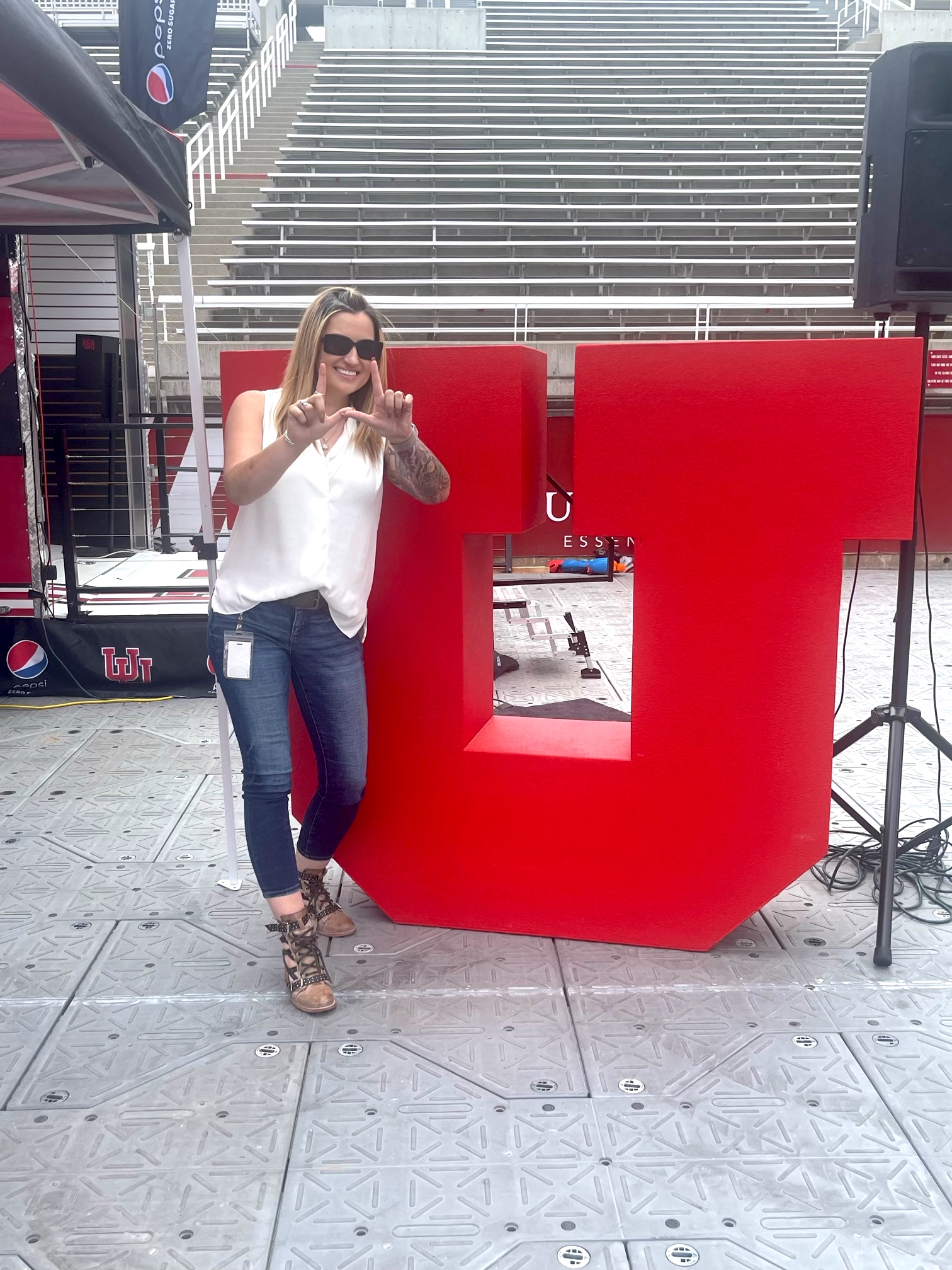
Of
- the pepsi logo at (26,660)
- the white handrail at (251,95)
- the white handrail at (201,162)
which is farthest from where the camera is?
the white handrail at (251,95)

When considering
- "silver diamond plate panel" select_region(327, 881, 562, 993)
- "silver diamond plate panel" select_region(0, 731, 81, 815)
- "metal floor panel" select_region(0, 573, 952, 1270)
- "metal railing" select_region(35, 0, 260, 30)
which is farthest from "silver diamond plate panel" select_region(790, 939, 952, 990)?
"metal railing" select_region(35, 0, 260, 30)

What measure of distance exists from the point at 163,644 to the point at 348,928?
2.89 m

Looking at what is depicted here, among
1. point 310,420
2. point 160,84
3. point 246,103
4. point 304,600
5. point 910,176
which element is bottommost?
point 304,600

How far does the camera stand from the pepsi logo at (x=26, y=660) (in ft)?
18.1

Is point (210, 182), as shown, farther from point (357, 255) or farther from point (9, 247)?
point (9, 247)

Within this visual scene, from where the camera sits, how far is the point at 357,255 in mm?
13094

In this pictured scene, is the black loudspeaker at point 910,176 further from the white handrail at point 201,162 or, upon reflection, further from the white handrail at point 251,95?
the white handrail at point 251,95

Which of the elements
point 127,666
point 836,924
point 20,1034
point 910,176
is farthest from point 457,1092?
point 127,666

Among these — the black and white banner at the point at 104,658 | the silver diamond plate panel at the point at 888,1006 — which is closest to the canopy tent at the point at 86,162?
the silver diamond plate panel at the point at 888,1006

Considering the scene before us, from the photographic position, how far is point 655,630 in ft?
9.28

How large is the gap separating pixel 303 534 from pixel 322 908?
109 centimetres

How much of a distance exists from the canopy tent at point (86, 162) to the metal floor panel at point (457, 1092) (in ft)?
2.18

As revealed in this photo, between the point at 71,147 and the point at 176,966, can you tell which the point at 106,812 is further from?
the point at 71,147

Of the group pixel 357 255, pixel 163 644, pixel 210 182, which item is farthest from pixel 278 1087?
pixel 210 182
